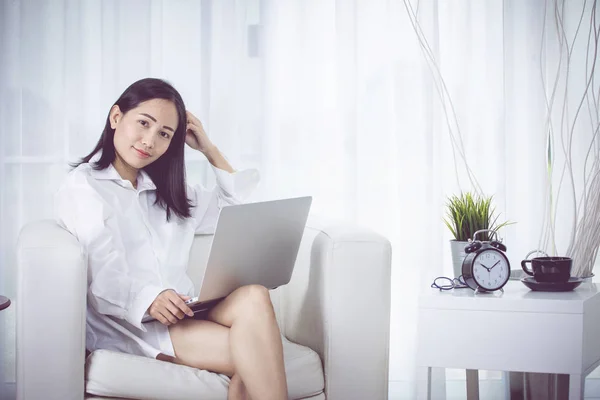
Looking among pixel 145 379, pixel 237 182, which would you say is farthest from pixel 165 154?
pixel 145 379

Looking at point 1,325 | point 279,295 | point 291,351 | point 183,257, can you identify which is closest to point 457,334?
point 291,351

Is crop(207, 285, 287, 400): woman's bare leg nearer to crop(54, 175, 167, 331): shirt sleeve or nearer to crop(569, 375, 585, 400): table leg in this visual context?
crop(54, 175, 167, 331): shirt sleeve

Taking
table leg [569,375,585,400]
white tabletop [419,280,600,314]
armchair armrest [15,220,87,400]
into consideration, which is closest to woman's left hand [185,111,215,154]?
armchair armrest [15,220,87,400]

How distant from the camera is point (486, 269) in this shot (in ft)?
6.10

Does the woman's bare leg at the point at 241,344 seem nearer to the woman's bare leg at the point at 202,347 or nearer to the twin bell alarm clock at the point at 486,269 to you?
the woman's bare leg at the point at 202,347

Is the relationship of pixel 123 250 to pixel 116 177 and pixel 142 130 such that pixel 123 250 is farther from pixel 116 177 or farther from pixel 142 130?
pixel 142 130

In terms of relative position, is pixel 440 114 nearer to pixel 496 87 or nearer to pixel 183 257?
pixel 496 87

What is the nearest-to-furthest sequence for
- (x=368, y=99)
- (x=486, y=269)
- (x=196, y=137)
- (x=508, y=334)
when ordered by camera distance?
(x=508, y=334)
(x=486, y=269)
(x=196, y=137)
(x=368, y=99)

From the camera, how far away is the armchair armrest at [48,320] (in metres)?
1.50

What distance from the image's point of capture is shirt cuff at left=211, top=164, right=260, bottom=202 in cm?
214

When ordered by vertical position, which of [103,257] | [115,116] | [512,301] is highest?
[115,116]

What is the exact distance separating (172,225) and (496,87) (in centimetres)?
141

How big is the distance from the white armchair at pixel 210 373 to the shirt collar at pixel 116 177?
0.18m

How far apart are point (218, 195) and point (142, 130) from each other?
1.23 feet
